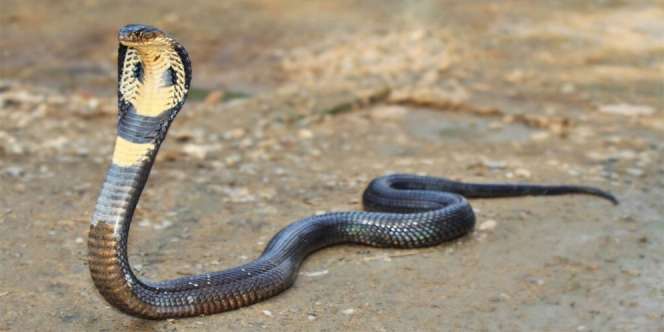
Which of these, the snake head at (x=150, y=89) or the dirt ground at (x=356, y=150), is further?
the dirt ground at (x=356, y=150)

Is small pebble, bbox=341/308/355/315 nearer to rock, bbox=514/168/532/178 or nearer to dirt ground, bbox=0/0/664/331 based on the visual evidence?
dirt ground, bbox=0/0/664/331

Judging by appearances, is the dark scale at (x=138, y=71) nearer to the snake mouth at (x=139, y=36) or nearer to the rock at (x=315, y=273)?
the snake mouth at (x=139, y=36)

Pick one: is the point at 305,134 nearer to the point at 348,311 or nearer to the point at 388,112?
the point at 388,112

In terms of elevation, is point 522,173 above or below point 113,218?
below

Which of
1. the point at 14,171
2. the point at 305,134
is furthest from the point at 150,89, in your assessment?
the point at 305,134

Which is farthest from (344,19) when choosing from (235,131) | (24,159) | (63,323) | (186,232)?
(63,323)

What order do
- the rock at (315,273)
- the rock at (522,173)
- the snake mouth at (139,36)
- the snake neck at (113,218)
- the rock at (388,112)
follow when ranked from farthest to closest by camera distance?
the rock at (388,112), the rock at (522,173), the rock at (315,273), the snake neck at (113,218), the snake mouth at (139,36)

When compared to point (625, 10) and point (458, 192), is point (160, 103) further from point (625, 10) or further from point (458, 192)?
point (625, 10)

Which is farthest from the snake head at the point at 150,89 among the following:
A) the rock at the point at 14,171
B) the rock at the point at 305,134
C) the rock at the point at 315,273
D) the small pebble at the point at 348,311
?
the rock at the point at 305,134
